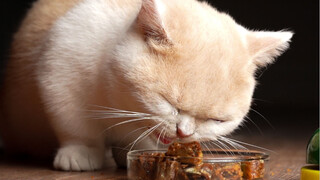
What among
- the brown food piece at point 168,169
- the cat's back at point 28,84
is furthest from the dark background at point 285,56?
the brown food piece at point 168,169

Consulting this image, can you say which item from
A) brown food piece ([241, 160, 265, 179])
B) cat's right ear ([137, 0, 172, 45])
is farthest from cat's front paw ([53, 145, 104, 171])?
brown food piece ([241, 160, 265, 179])

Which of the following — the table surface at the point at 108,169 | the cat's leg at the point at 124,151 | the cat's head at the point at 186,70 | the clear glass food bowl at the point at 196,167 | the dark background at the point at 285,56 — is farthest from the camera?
the dark background at the point at 285,56

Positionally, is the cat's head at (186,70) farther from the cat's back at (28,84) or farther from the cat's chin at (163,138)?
the cat's back at (28,84)

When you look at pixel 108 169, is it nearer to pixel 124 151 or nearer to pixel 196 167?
pixel 124 151

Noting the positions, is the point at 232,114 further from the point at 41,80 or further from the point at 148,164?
the point at 41,80

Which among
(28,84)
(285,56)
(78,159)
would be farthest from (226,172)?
(285,56)

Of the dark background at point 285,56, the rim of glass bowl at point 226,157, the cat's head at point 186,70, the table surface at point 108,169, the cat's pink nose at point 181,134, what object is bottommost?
the table surface at point 108,169
